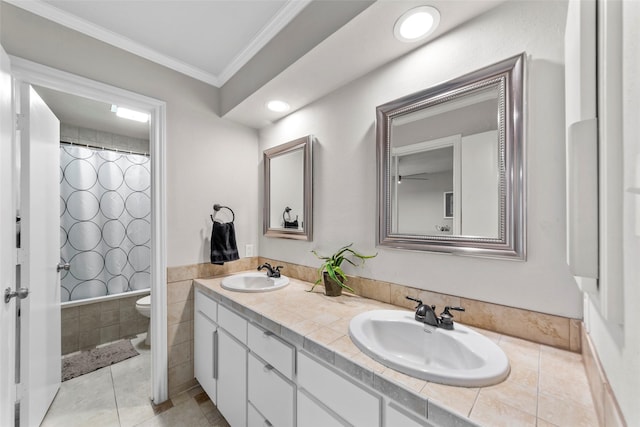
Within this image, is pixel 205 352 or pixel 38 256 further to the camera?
pixel 205 352

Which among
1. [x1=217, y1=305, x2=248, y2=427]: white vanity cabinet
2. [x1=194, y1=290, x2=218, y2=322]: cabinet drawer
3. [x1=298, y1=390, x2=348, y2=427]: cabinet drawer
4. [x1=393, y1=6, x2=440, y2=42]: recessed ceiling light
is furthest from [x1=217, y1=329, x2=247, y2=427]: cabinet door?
[x1=393, y1=6, x2=440, y2=42]: recessed ceiling light

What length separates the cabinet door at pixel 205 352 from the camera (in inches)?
62.6

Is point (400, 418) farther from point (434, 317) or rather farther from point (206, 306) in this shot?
point (206, 306)

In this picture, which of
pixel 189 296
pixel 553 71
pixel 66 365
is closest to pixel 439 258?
pixel 553 71

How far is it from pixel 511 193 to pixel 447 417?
79 cm

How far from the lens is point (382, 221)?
1.36m

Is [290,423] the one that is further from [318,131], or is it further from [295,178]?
[318,131]

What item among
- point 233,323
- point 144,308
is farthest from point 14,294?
point 144,308

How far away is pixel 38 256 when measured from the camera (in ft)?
4.82

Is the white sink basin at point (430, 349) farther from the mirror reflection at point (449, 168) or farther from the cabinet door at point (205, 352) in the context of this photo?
the cabinet door at point (205, 352)

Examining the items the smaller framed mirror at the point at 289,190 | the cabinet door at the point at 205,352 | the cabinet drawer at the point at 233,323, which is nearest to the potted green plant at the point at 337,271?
the smaller framed mirror at the point at 289,190

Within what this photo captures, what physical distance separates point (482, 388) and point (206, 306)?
5.13 ft

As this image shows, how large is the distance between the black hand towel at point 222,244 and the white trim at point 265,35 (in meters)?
1.13

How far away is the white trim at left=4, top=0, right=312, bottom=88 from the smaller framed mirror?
628 mm
